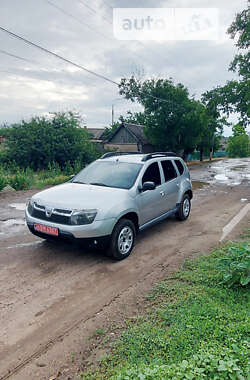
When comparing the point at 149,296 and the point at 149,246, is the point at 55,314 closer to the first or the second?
the point at 149,296

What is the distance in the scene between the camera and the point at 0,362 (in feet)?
8.27

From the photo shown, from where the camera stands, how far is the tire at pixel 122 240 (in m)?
4.40

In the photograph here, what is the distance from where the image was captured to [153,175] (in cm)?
566

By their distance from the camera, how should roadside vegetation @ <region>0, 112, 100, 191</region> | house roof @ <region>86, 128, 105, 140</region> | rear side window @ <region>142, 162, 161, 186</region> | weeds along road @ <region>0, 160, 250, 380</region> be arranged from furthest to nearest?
house roof @ <region>86, 128, 105, 140</region> < roadside vegetation @ <region>0, 112, 100, 191</region> < rear side window @ <region>142, 162, 161, 186</region> < weeds along road @ <region>0, 160, 250, 380</region>

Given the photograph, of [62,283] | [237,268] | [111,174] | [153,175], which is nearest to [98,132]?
[153,175]

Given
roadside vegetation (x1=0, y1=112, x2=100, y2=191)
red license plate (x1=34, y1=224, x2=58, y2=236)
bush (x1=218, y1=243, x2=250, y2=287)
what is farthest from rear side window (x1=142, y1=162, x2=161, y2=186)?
roadside vegetation (x1=0, y1=112, x2=100, y2=191)

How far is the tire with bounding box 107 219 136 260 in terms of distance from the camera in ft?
14.4

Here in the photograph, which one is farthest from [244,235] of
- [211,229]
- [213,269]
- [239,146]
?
[239,146]

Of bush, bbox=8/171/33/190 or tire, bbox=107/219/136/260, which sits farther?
bush, bbox=8/171/33/190

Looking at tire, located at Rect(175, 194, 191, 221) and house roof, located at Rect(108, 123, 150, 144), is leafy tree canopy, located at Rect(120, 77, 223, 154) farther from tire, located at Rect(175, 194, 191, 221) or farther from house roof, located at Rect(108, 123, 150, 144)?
tire, located at Rect(175, 194, 191, 221)

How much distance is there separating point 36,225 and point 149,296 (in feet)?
7.45

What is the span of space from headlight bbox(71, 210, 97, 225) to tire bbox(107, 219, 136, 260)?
0.50m

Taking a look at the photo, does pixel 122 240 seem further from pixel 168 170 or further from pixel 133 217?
pixel 168 170

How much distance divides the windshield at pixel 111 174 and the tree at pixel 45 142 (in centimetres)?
1189
